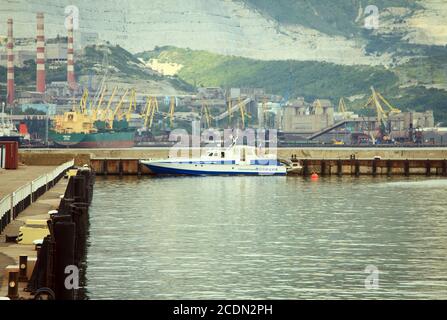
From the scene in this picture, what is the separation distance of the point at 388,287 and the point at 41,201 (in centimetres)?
2281

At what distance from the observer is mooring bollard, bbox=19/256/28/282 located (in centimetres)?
4062

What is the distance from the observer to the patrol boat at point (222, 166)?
143 metres

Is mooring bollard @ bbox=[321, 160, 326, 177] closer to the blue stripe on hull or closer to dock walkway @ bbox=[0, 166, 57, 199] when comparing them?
the blue stripe on hull

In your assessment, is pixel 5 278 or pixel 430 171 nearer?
pixel 5 278

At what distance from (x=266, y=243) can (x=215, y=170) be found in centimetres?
7736

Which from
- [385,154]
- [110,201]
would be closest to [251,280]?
[110,201]

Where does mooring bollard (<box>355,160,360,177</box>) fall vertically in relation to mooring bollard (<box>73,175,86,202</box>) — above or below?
below

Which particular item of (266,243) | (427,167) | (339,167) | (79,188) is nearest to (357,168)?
(339,167)

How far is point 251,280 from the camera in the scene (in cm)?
5081

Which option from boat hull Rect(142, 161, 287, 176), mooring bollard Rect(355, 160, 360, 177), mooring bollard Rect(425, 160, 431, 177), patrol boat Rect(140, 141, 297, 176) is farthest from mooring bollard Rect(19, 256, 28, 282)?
mooring bollard Rect(425, 160, 431, 177)

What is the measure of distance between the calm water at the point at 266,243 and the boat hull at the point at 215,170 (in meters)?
27.4

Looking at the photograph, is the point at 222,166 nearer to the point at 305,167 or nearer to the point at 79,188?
the point at 305,167

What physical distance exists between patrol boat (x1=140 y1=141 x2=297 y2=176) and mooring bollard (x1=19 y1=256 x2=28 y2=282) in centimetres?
9997
